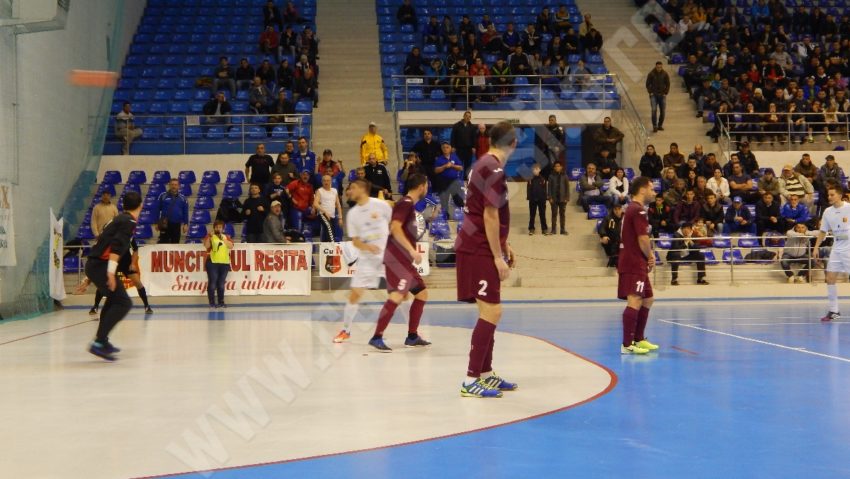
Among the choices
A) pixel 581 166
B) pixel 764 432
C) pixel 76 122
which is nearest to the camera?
pixel 764 432

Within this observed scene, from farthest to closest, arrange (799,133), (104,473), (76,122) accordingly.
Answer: (799,133), (76,122), (104,473)

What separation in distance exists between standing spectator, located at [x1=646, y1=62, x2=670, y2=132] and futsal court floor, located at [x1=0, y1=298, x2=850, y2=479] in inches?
540

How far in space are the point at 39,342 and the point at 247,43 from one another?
747 inches

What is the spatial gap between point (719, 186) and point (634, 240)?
13.0 meters

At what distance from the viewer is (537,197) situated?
72.6 feet

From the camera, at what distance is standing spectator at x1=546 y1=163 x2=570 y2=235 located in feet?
71.8

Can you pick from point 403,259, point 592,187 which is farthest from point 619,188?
point 403,259

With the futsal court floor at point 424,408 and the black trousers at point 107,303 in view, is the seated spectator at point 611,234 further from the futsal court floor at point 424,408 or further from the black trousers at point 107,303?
the black trousers at point 107,303

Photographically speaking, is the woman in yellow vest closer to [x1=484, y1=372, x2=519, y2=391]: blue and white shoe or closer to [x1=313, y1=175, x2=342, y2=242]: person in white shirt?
[x1=313, y1=175, x2=342, y2=242]: person in white shirt

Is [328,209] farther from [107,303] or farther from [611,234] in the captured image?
[107,303]

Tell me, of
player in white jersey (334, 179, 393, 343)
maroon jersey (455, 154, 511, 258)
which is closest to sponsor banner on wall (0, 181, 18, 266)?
player in white jersey (334, 179, 393, 343)

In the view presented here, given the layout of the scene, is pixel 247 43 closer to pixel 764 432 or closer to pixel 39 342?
pixel 39 342

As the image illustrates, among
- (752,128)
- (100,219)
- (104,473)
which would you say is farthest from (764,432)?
(752,128)

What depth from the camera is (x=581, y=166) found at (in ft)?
91.6
